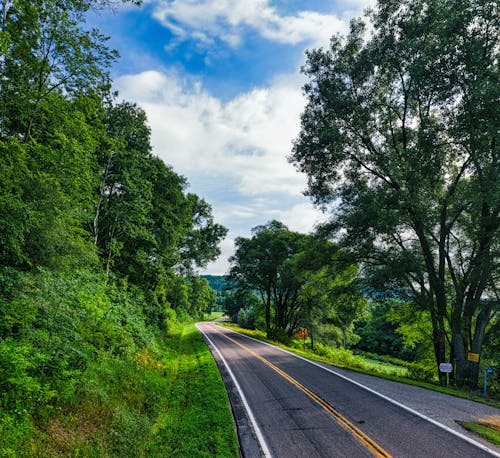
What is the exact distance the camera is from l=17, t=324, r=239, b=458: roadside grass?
19.9 ft

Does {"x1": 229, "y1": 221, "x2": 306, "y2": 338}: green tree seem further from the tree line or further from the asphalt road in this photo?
the asphalt road

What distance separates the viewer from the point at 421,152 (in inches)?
565

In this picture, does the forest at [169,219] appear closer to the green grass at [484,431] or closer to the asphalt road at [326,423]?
the asphalt road at [326,423]

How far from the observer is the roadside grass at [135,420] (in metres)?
6.05

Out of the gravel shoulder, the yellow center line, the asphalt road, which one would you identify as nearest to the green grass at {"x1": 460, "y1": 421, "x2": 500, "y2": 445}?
the gravel shoulder

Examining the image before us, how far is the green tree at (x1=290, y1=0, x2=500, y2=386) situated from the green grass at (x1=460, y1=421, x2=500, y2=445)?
6813 mm

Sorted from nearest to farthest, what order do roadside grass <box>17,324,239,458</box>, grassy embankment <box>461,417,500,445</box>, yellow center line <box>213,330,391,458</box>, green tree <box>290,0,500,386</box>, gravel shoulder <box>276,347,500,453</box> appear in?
roadside grass <box>17,324,239,458</box>
yellow center line <box>213,330,391,458</box>
grassy embankment <box>461,417,500,445</box>
gravel shoulder <box>276,347,500,453</box>
green tree <box>290,0,500,386</box>

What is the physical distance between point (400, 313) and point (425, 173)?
9461 millimetres

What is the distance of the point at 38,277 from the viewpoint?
8.94 meters

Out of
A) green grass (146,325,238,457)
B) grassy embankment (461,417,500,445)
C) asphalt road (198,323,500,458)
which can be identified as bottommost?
green grass (146,325,238,457)

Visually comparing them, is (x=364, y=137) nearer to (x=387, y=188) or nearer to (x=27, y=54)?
(x=387, y=188)

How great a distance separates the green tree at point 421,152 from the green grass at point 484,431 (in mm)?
6813

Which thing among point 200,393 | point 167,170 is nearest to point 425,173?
point 200,393

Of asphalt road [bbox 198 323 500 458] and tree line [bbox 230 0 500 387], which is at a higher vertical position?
tree line [bbox 230 0 500 387]
